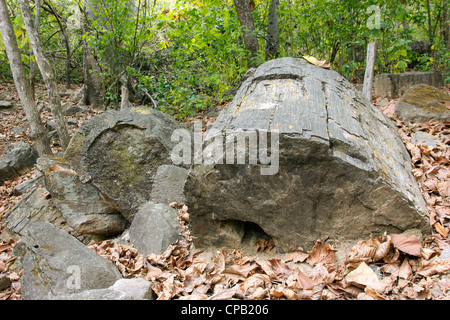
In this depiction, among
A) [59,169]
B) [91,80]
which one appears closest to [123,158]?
[59,169]

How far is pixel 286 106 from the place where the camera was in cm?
283

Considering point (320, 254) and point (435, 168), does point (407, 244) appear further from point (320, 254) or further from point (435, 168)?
point (435, 168)

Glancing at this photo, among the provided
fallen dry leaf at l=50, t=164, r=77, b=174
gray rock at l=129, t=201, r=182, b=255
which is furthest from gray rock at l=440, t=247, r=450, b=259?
fallen dry leaf at l=50, t=164, r=77, b=174

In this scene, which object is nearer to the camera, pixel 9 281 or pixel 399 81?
pixel 9 281

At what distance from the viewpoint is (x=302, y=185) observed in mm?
2414

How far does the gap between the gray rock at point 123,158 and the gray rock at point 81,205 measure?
226 mm

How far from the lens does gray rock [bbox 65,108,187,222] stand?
3924mm

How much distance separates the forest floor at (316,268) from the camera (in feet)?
6.75

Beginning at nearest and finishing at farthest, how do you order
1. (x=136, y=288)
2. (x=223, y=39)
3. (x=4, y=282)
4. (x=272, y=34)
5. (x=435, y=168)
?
(x=136, y=288), (x=4, y=282), (x=435, y=168), (x=223, y=39), (x=272, y=34)

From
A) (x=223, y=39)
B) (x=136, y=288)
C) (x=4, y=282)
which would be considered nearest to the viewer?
(x=136, y=288)

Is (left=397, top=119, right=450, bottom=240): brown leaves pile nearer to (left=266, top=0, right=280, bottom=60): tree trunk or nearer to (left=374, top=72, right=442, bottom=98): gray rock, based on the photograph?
(left=374, top=72, right=442, bottom=98): gray rock

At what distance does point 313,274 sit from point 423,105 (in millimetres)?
3752

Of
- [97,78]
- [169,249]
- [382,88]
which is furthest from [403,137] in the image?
[97,78]

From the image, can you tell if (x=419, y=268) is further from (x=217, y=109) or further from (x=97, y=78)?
(x=97, y=78)
